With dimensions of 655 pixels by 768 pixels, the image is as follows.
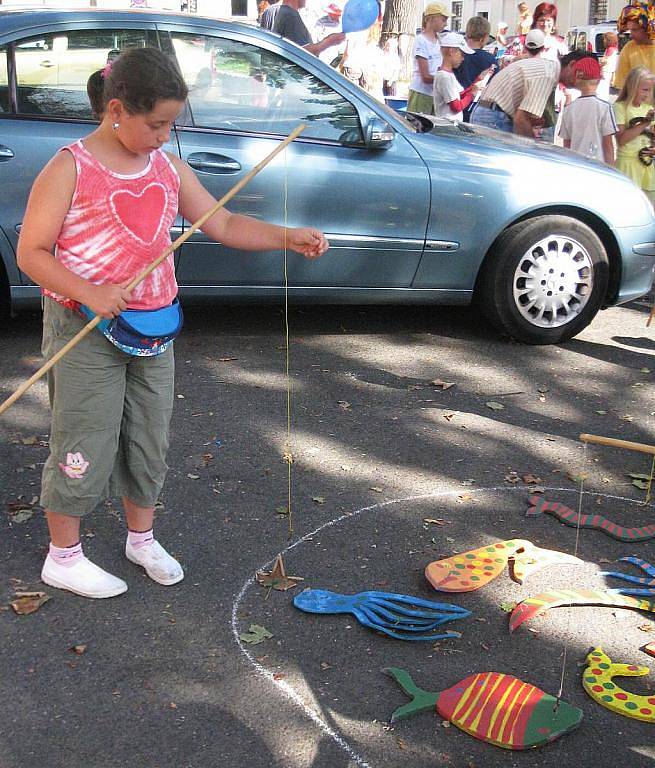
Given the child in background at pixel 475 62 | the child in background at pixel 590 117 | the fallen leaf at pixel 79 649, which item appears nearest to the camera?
the fallen leaf at pixel 79 649

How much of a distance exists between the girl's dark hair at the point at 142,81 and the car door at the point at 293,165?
284 centimetres

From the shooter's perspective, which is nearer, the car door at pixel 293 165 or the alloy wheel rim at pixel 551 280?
the car door at pixel 293 165

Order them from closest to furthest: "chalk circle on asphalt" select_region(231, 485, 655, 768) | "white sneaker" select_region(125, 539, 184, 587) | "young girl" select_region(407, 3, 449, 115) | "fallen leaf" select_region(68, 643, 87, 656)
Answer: "chalk circle on asphalt" select_region(231, 485, 655, 768) < "fallen leaf" select_region(68, 643, 87, 656) < "white sneaker" select_region(125, 539, 184, 587) < "young girl" select_region(407, 3, 449, 115)

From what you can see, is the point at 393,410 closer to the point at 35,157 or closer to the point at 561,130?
the point at 35,157

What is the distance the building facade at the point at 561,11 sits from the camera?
40344mm

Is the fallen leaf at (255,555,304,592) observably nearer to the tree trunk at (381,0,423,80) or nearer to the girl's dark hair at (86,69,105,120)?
the girl's dark hair at (86,69,105,120)

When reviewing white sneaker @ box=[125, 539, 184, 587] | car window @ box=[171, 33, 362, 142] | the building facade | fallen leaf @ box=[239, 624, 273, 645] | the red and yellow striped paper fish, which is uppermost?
the building facade

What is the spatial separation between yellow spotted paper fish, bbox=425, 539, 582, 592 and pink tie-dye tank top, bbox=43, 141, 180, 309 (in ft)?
4.58

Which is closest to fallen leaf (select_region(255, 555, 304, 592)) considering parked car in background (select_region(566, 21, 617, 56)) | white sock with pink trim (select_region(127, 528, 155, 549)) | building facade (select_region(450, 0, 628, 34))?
white sock with pink trim (select_region(127, 528, 155, 549))

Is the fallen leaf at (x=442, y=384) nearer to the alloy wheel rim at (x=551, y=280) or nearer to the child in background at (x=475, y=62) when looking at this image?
the alloy wheel rim at (x=551, y=280)

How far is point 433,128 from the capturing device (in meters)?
6.59

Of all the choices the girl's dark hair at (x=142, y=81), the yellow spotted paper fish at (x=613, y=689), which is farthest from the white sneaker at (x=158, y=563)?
the girl's dark hair at (x=142, y=81)

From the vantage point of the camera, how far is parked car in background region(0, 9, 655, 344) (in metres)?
5.70

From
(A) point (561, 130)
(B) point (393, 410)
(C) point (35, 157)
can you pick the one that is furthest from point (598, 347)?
(C) point (35, 157)
